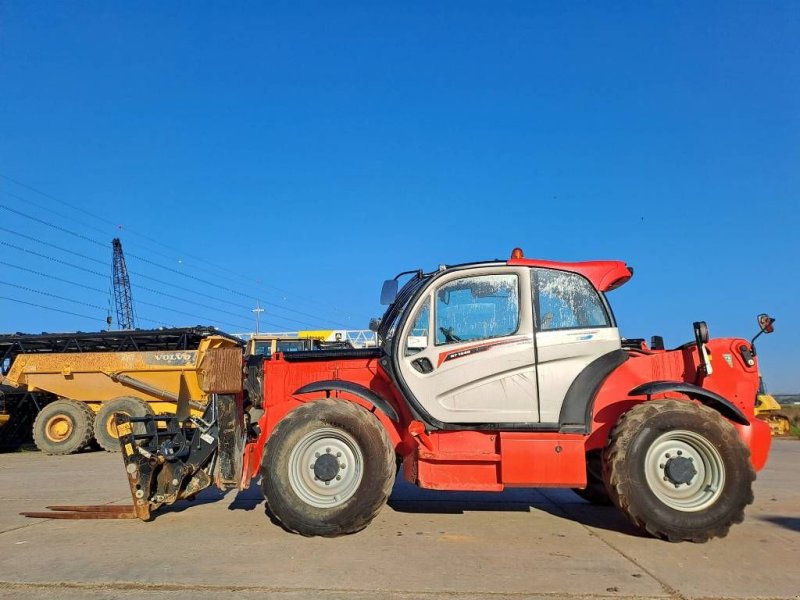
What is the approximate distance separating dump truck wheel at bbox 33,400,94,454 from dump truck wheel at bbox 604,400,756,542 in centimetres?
1291

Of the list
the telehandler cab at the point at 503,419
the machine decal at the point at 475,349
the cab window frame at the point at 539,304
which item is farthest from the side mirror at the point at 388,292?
the cab window frame at the point at 539,304

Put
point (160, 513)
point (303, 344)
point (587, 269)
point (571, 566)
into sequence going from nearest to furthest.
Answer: point (571, 566), point (587, 269), point (160, 513), point (303, 344)

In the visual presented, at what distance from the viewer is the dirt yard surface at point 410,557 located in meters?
3.64

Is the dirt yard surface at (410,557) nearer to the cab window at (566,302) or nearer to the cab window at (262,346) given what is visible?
the cab window at (566,302)

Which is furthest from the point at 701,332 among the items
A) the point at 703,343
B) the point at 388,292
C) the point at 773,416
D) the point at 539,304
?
the point at 773,416

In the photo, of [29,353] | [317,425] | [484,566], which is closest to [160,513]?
[317,425]

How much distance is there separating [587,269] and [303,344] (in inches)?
414

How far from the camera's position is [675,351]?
17.1 ft

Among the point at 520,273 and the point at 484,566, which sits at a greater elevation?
the point at 520,273

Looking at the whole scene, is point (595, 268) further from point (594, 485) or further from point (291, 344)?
point (291, 344)

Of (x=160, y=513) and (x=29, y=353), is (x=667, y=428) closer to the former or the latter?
(x=160, y=513)

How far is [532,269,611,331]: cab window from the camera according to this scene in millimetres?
5055

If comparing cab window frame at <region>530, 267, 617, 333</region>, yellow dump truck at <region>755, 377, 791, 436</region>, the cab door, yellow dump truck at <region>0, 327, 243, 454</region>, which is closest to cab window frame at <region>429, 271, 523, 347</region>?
the cab door

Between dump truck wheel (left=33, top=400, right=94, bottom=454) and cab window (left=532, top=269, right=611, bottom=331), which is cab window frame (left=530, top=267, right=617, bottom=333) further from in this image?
dump truck wheel (left=33, top=400, right=94, bottom=454)
